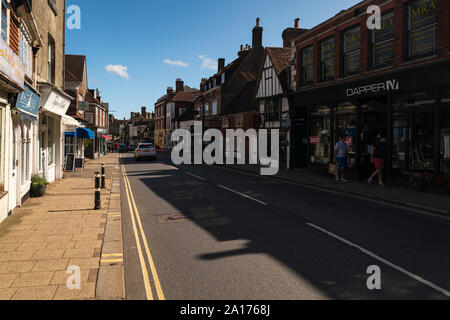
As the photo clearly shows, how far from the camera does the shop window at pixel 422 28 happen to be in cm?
1253

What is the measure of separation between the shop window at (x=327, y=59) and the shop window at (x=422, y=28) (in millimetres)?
4965

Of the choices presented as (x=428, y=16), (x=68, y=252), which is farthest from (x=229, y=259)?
(x=428, y=16)

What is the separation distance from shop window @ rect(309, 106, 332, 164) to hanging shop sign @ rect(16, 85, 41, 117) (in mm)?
13723

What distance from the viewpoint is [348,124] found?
16.9 m

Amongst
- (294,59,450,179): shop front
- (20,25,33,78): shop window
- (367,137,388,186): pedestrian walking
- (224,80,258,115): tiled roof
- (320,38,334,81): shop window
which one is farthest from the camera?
(224,80,258,115): tiled roof

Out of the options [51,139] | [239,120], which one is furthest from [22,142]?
[239,120]

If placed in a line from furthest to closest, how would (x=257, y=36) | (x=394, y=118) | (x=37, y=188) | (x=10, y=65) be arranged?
(x=257, y=36)
(x=394, y=118)
(x=37, y=188)
(x=10, y=65)

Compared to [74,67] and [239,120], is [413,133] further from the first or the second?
[74,67]

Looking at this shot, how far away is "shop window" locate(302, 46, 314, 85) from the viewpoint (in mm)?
20128

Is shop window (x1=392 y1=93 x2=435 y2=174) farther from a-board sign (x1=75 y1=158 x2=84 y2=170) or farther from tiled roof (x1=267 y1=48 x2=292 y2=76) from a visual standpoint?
a-board sign (x1=75 y1=158 x2=84 y2=170)

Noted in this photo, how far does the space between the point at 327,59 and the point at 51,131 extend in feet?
47.9

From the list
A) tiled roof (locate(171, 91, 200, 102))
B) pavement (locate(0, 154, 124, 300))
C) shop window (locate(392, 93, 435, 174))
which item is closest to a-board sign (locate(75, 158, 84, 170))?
pavement (locate(0, 154, 124, 300))

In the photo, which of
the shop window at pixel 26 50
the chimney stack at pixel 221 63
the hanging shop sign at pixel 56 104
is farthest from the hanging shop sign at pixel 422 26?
the chimney stack at pixel 221 63
